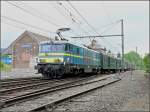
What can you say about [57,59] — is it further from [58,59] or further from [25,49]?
[25,49]

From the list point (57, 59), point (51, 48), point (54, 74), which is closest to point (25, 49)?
point (54, 74)

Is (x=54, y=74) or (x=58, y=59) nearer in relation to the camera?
(x=58, y=59)

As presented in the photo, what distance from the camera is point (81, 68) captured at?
104 feet

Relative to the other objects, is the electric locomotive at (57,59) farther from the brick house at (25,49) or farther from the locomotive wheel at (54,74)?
the brick house at (25,49)

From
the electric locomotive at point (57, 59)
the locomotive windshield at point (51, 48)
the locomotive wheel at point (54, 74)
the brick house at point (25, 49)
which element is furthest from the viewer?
the brick house at point (25, 49)

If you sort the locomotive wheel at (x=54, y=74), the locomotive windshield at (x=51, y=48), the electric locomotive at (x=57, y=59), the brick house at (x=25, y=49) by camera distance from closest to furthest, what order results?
the electric locomotive at (x=57, y=59) → the locomotive wheel at (x=54, y=74) → the locomotive windshield at (x=51, y=48) → the brick house at (x=25, y=49)

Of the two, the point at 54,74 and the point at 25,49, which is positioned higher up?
the point at 25,49

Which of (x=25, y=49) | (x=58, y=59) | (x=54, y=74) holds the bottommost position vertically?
(x=54, y=74)

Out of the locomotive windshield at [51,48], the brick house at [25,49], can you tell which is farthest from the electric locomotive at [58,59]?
the brick house at [25,49]

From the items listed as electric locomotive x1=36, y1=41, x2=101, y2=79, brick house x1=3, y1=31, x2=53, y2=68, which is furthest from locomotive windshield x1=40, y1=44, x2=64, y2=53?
brick house x1=3, y1=31, x2=53, y2=68

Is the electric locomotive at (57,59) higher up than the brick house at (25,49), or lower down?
lower down

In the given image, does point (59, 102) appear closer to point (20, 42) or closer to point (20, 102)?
point (20, 102)

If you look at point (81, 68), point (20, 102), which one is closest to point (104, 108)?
point (20, 102)

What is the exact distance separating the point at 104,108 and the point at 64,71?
15857 millimetres
